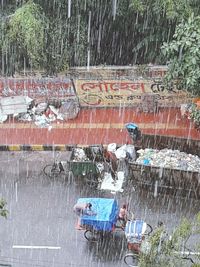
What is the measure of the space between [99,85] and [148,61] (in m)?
1.91

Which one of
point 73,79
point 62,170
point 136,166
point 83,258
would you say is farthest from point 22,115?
point 83,258

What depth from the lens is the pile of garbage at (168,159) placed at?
1527 centimetres

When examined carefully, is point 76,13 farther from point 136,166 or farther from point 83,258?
point 83,258

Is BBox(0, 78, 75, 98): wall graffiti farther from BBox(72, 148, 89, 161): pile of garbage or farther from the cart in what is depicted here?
the cart

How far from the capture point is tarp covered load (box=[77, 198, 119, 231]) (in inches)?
520

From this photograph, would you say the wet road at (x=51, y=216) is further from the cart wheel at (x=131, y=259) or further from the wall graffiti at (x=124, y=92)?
the wall graffiti at (x=124, y=92)

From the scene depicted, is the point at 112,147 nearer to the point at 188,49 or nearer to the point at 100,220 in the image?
the point at 188,49

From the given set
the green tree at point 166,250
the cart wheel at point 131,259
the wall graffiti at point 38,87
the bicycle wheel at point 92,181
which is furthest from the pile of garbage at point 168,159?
the green tree at point 166,250

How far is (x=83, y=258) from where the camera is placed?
Result: 13133mm

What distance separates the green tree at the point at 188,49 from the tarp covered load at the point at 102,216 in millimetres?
4280

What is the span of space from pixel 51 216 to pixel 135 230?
2556mm


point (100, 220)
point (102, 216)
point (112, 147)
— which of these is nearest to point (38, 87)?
point (112, 147)

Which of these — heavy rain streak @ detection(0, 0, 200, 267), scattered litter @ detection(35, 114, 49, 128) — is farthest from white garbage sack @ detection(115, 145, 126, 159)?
scattered litter @ detection(35, 114, 49, 128)

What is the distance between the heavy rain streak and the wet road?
0.03 meters
